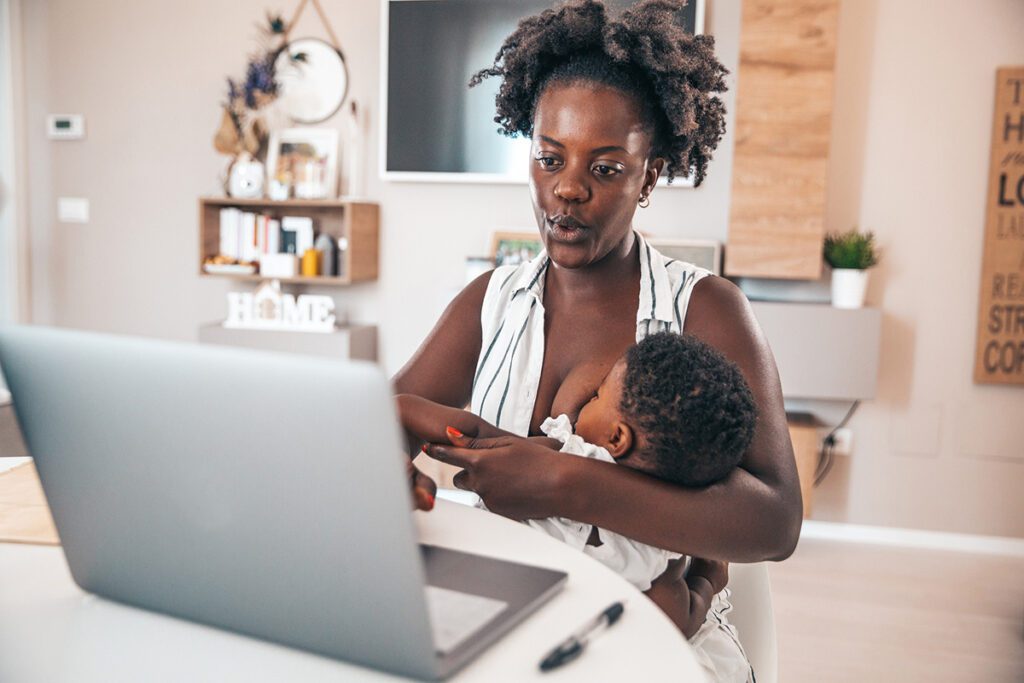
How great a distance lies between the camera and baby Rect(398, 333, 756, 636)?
3.17 ft

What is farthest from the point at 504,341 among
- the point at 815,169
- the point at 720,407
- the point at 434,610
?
the point at 815,169

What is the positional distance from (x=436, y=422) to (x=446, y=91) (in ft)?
8.03

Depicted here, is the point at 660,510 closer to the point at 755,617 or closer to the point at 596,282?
the point at 755,617

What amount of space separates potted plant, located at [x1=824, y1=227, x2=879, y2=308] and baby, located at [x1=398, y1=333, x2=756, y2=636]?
226 cm

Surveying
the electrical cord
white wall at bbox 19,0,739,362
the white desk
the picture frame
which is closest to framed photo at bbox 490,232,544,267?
white wall at bbox 19,0,739,362

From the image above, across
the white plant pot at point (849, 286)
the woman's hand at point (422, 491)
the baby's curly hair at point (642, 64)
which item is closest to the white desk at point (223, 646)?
the woman's hand at point (422, 491)

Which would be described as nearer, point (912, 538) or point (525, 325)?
point (525, 325)

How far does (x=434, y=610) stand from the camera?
64 cm

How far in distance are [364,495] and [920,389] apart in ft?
10.6

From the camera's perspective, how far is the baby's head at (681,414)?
0.97 m

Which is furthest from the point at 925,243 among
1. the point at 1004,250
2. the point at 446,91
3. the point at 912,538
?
the point at 446,91

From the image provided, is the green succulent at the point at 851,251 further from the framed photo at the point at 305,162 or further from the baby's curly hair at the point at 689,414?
the baby's curly hair at the point at 689,414

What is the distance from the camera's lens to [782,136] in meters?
3.01

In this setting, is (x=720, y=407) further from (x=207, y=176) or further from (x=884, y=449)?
(x=207, y=176)
